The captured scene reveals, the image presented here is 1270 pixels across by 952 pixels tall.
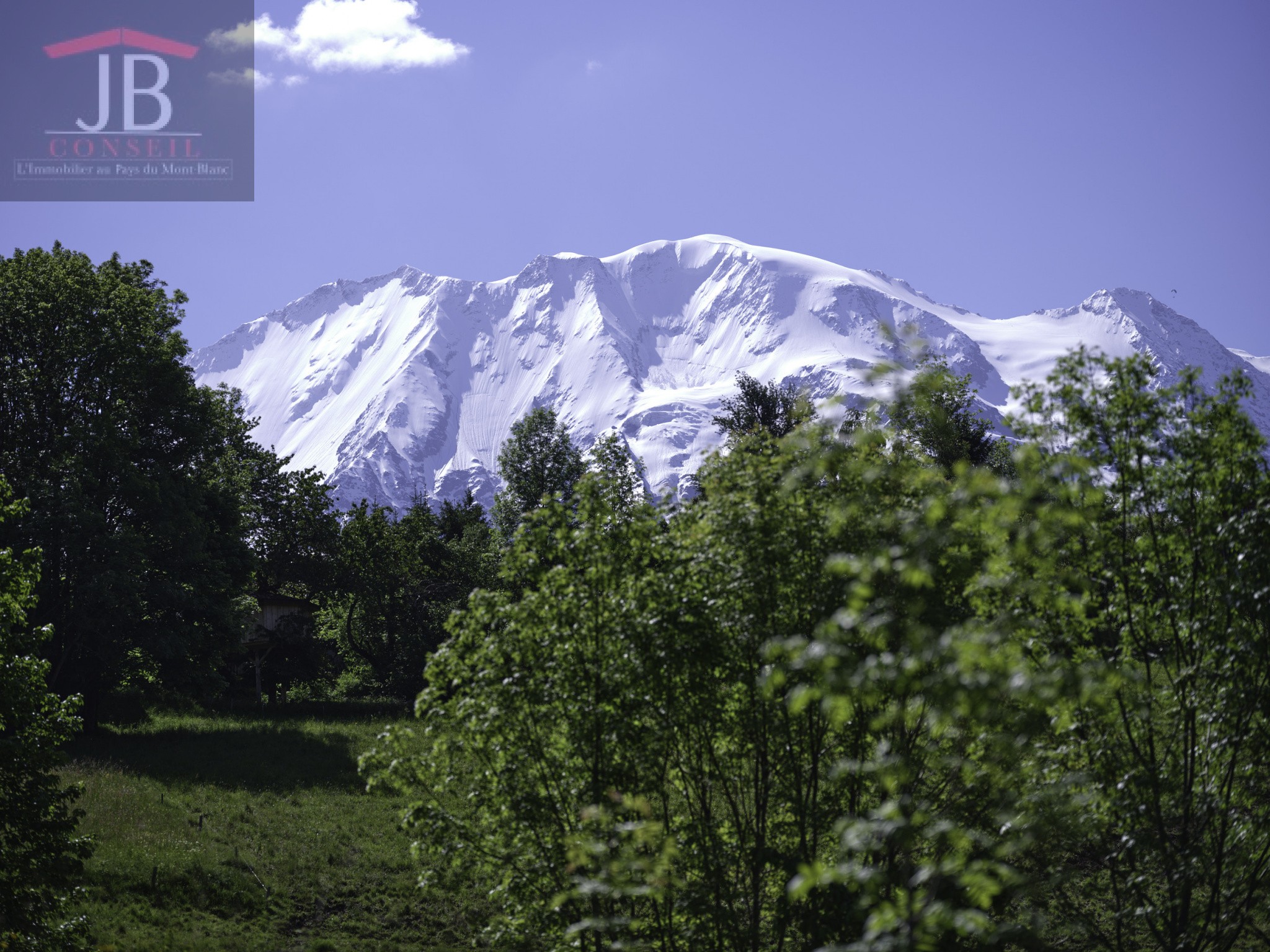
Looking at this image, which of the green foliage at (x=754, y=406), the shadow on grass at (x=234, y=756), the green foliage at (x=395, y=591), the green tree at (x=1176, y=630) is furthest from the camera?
the green foliage at (x=395, y=591)

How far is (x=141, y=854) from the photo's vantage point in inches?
755

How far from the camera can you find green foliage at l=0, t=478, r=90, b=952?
35.5ft

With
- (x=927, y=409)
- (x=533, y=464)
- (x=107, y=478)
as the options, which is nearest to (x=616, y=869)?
(x=927, y=409)

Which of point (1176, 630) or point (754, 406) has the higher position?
point (754, 406)

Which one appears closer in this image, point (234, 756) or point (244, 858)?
point (244, 858)

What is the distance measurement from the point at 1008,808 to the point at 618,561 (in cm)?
440

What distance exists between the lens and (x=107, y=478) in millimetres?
30422

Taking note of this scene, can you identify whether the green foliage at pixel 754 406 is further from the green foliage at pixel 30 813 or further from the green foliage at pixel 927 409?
the green foliage at pixel 30 813

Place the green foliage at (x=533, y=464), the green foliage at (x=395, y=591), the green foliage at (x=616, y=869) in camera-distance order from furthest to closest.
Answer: the green foliage at (x=533, y=464) → the green foliage at (x=395, y=591) → the green foliage at (x=616, y=869)

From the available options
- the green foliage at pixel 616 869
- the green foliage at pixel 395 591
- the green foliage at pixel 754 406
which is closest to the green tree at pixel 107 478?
the green foliage at pixel 395 591

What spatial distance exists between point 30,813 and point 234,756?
18986mm

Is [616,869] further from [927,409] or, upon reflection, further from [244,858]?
[244,858]

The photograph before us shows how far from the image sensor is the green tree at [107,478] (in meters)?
28.7

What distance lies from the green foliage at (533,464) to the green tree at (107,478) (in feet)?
94.5
